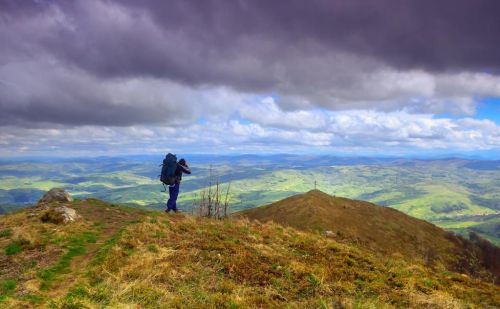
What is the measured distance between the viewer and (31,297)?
1272 cm

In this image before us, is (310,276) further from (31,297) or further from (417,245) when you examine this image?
(417,245)

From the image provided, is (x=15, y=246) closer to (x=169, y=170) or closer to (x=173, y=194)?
(x=169, y=170)

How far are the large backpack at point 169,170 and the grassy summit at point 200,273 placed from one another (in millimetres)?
8671

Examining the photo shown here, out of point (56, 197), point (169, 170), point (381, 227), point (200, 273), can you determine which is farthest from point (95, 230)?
point (381, 227)

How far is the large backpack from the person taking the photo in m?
33.6

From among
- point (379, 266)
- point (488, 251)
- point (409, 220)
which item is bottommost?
point (488, 251)

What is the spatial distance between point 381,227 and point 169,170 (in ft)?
103

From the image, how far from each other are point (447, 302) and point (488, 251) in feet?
156

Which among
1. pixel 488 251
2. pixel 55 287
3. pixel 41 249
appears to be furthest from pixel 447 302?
pixel 488 251

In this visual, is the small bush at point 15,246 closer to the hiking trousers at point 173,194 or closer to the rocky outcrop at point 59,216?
the rocky outcrop at point 59,216

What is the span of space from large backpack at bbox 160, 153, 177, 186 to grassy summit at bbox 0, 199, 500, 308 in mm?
8671

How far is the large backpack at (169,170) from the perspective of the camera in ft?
110

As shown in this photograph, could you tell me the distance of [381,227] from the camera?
160 ft

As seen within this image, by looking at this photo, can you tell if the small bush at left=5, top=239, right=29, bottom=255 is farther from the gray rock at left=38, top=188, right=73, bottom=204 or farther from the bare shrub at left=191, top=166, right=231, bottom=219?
the bare shrub at left=191, top=166, right=231, bottom=219
